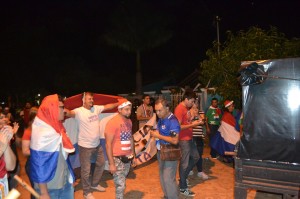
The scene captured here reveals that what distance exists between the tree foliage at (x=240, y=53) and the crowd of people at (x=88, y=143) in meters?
1.09

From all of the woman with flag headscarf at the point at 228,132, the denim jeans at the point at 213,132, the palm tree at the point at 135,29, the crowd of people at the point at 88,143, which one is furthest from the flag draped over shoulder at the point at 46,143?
the palm tree at the point at 135,29

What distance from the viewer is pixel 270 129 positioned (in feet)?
14.0

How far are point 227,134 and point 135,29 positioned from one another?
61.2ft

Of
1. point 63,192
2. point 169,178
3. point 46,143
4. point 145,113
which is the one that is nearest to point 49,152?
point 46,143

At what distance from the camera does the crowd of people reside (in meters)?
3.68

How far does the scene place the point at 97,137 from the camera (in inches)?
247

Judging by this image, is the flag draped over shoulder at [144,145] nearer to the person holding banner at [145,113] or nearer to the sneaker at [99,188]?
the person holding banner at [145,113]

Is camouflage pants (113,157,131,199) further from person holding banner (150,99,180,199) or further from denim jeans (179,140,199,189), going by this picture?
denim jeans (179,140,199,189)

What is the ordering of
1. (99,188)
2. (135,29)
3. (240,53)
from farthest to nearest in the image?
(135,29) → (240,53) → (99,188)

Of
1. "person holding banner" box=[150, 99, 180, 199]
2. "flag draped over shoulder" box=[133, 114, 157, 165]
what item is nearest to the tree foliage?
"flag draped over shoulder" box=[133, 114, 157, 165]

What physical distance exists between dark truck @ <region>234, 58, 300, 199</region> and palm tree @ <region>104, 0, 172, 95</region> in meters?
22.1

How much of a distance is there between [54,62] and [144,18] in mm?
10339

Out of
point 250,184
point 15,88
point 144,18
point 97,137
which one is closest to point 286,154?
point 250,184

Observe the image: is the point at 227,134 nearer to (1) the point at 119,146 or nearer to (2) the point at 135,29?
(1) the point at 119,146
